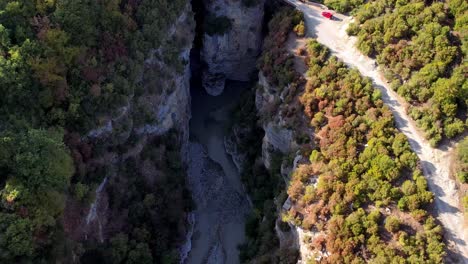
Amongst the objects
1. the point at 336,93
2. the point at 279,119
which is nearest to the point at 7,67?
the point at 279,119

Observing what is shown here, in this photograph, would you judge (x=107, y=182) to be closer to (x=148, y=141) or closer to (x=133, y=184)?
(x=133, y=184)

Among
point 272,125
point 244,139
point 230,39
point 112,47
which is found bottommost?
point 244,139

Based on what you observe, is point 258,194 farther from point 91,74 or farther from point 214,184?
point 91,74

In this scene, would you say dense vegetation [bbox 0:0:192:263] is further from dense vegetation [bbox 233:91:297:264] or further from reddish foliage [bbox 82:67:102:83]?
dense vegetation [bbox 233:91:297:264]

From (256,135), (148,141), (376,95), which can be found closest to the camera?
(376,95)

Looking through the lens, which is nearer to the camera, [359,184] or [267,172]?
[359,184]

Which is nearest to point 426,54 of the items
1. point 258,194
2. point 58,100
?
point 258,194
